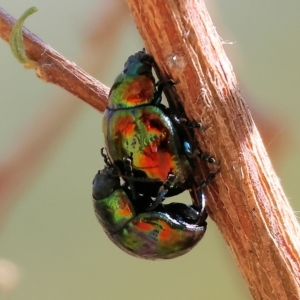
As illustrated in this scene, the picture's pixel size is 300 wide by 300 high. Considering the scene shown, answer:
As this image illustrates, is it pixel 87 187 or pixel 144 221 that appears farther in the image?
pixel 87 187

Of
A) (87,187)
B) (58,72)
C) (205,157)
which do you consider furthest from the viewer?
(87,187)

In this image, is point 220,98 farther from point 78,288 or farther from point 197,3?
point 78,288

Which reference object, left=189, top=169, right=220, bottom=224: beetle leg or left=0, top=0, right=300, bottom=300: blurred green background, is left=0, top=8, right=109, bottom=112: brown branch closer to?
left=189, top=169, right=220, bottom=224: beetle leg

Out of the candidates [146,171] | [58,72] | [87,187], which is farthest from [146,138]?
[87,187]

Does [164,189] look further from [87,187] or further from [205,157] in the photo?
[87,187]

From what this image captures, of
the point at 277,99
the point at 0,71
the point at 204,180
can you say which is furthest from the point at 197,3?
the point at 0,71
